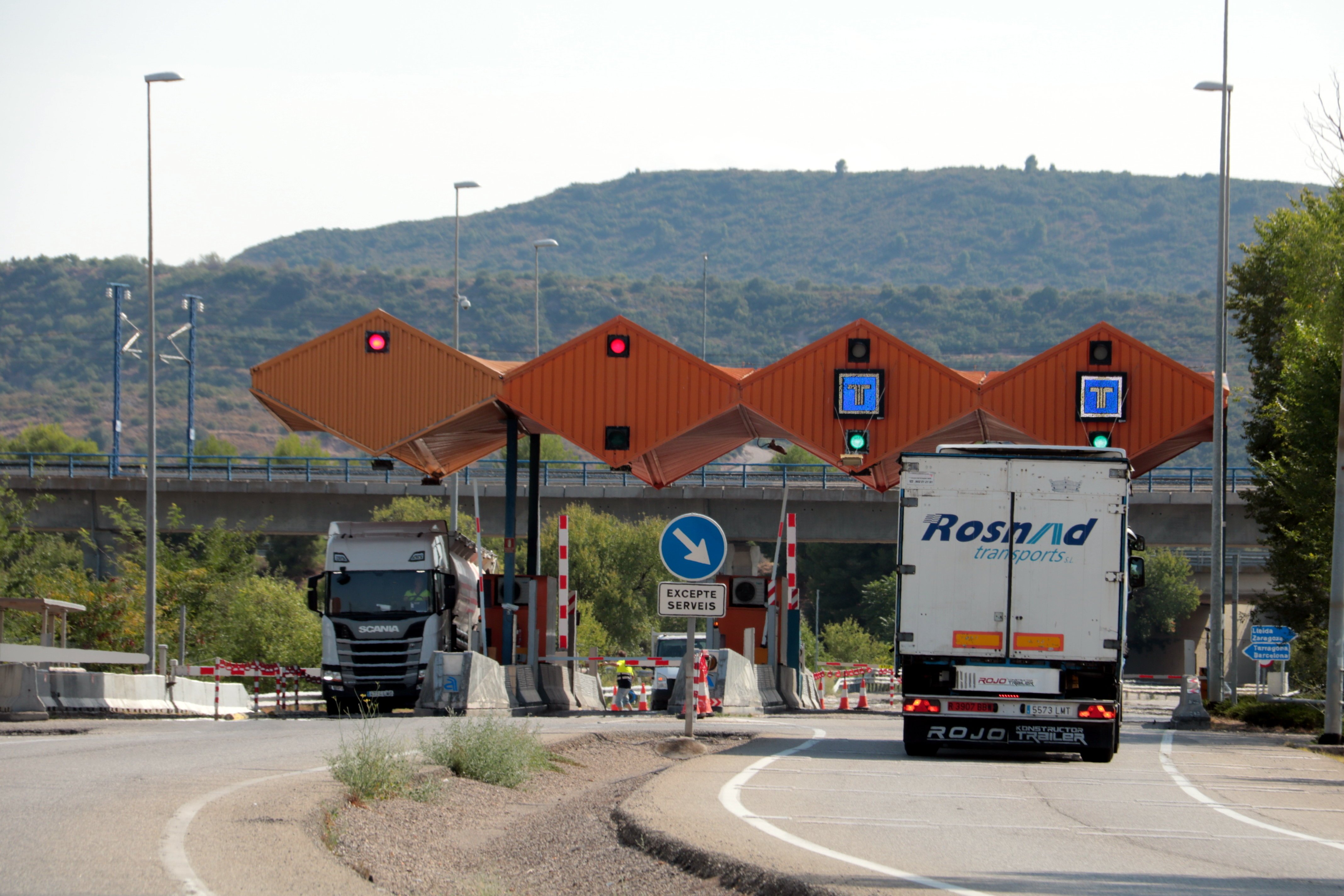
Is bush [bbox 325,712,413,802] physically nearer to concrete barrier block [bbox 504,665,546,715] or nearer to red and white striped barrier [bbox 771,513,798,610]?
concrete barrier block [bbox 504,665,546,715]

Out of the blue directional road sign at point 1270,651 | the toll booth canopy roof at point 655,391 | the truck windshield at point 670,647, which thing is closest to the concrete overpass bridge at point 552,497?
the truck windshield at point 670,647

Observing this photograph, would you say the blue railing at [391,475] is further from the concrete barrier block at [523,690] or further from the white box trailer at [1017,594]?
the white box trailer at [1017,594]

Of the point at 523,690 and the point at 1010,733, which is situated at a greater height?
the point at 1010,733

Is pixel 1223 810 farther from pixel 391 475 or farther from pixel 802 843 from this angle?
pixel 391 475

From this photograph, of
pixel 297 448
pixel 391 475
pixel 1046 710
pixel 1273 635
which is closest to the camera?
pixel 1046 710

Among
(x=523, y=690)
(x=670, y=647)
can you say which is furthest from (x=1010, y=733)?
(x=670, y=647)

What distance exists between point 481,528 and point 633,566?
1666 centimetres

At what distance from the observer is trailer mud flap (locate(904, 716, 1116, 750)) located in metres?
15.9

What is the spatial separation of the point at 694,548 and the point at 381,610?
13138 mm

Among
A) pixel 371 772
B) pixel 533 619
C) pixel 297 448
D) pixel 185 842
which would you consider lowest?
pixel 533 619

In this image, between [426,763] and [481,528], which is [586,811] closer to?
[426,763]

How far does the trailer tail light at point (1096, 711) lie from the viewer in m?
15.8

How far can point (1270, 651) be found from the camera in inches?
1476

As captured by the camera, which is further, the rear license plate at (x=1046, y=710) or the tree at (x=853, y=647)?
the tree at (x=853, y=647)
